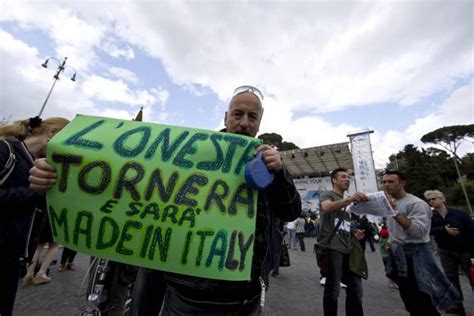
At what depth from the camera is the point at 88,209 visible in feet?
3.26

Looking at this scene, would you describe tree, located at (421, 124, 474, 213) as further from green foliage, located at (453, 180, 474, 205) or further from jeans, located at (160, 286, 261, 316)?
jeans, located at (160, 286, 261, 316)

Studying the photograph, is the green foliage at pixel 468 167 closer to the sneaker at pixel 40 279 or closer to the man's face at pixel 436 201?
the man's face at pixel 436 201

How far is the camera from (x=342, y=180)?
3.01 m

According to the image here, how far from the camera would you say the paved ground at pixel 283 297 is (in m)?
2.95

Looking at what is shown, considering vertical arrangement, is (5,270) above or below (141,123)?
below

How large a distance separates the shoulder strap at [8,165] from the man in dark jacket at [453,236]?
5.30 metres

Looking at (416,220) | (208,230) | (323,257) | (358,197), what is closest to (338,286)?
(323,257)

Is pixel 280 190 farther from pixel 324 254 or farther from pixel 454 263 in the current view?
pixel 454 263

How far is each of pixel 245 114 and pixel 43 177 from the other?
88cm

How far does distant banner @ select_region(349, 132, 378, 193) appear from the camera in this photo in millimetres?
12773

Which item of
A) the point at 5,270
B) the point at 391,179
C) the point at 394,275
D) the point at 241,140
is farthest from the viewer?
the point at 391,179

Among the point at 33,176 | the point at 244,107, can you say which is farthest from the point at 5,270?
the point at 244,107

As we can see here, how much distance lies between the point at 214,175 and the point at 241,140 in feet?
0.63

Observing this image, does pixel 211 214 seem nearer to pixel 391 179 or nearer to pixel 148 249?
pixel 148 249
